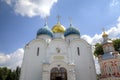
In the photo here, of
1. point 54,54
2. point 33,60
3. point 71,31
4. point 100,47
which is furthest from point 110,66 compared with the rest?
point 33,60

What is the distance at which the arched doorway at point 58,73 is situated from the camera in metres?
17.0

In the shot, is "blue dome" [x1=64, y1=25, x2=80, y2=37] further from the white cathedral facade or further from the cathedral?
the cathedral

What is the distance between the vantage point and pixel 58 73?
17.2 m

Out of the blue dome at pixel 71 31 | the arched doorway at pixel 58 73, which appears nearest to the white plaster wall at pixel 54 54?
the arched doorway at pixel 58 73

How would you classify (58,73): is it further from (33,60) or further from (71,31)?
(71,31)

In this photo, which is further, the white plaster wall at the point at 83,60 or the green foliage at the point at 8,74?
the green foliage at the point at 8,74

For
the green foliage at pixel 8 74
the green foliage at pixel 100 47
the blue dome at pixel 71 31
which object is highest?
the blue dome at pixel 71 31

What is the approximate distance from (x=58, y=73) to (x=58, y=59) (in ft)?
6.14

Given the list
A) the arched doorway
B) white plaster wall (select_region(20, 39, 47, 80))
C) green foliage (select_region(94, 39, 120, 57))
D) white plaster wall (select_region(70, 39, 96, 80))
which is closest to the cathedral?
white plaster wall (select_region(70, 39, 96, 80))

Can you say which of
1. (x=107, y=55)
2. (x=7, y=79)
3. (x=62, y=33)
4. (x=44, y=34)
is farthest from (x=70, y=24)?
(x=7, y=79)

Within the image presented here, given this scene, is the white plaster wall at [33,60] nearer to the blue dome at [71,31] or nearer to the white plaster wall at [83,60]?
the blue dome at [71,31]

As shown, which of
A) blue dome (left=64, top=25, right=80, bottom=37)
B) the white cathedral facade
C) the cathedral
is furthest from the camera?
blue dome (left=64, top=25, right=80, bottom=37)

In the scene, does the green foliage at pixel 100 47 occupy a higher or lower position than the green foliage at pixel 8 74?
higher

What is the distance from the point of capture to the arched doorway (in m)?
17.0
